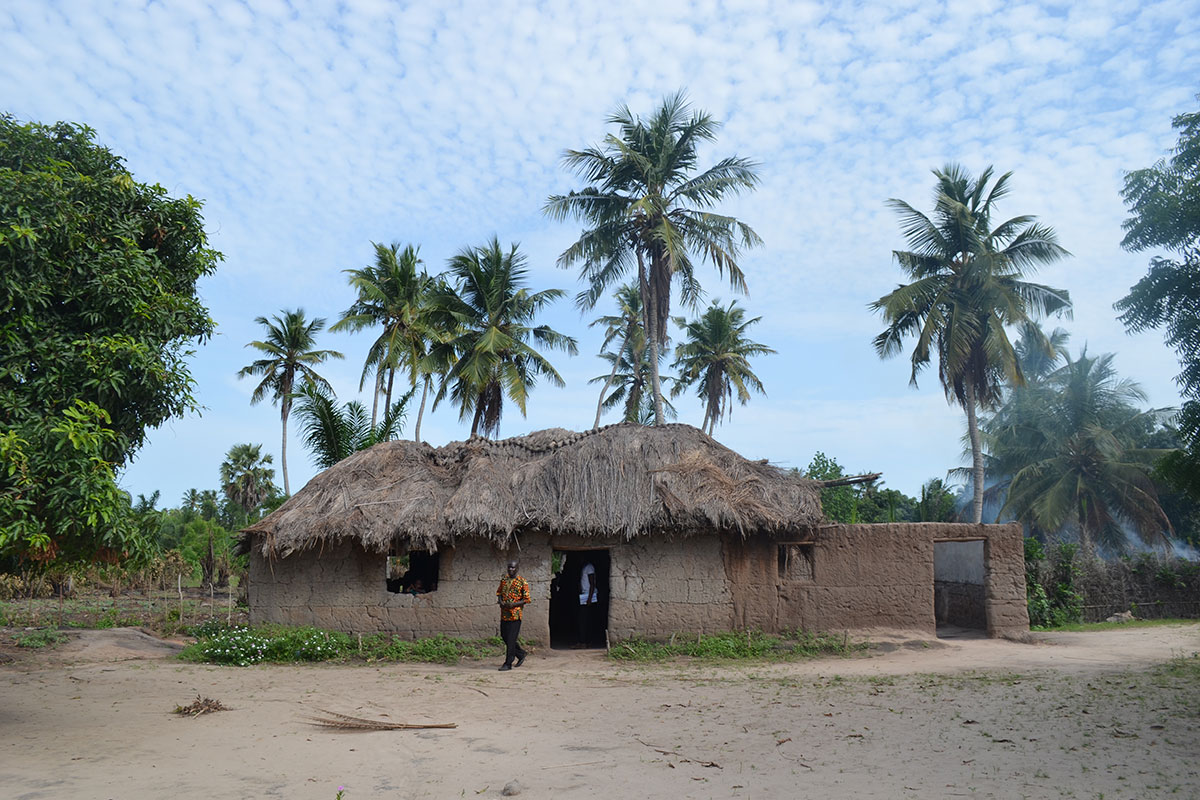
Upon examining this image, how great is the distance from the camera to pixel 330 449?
1597 cm

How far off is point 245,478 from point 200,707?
101 ft

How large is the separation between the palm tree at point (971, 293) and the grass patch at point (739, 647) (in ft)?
30.8

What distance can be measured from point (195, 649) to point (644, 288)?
40.4ft

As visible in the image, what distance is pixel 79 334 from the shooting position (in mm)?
6367

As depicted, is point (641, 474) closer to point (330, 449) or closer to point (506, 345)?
point (330, 449)

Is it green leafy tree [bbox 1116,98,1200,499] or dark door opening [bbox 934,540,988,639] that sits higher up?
green leafy tree [bbox 1116,98,1200,499]

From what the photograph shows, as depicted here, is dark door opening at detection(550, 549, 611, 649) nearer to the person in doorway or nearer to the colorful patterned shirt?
the person in doorway

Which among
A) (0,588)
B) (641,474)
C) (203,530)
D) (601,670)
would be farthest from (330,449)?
(203,530)

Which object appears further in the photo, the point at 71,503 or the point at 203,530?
the point at 203,530

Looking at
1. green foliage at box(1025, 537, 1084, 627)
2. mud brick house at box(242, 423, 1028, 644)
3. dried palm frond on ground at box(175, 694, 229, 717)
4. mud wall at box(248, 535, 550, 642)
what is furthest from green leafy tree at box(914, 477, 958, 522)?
dried palm frond on ground at box(175, 694, 229, 717)

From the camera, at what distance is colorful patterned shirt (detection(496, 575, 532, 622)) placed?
10.7m

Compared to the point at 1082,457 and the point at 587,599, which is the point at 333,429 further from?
the point at 1082,457

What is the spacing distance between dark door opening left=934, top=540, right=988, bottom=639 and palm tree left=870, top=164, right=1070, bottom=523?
168 inches

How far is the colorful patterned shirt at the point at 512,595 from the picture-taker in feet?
35.1
